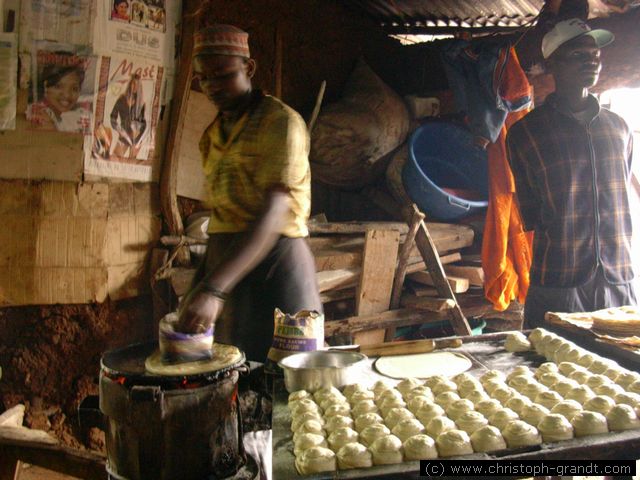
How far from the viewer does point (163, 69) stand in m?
4.46

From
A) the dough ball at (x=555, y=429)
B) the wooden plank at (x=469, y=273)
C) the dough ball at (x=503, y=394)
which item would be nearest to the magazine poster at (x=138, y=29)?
the wooden plank at (x=469, y=273)

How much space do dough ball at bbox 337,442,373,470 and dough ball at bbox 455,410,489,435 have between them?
1.09 feet

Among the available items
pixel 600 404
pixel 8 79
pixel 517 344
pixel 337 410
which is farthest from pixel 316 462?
pixel 8 79

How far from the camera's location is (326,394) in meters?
2.06

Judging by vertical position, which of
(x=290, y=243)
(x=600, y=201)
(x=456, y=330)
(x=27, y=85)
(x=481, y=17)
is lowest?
(x=456, y=330)

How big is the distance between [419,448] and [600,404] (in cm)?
63

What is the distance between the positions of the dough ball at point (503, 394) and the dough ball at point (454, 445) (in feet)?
1.08

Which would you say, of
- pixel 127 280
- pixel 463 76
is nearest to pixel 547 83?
pixel 463 76

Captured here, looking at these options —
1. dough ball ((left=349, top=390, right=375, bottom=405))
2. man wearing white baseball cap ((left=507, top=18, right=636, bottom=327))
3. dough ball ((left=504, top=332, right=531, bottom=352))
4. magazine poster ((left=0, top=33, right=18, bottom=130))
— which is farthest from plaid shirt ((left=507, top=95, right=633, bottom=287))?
magazine poster ((left=0, top=33, right=18, bottom=130))

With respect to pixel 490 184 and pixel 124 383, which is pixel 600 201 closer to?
pixel 490 184

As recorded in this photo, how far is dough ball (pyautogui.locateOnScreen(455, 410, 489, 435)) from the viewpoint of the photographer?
69.9 inches

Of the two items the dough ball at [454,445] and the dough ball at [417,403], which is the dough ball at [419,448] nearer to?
the dough ball at [454,445]

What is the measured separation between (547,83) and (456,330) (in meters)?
2.42

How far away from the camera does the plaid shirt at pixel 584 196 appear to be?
3279 mm
